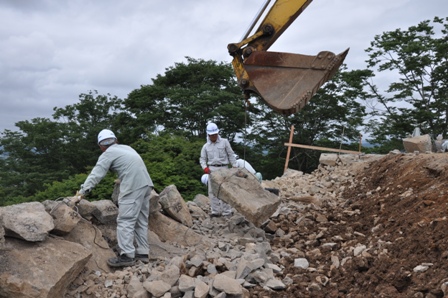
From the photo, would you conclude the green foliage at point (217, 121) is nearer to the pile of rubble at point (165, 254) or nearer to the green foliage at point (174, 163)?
the green foliage at point (174, 163)

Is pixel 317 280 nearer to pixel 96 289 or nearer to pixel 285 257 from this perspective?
pixel 285 257

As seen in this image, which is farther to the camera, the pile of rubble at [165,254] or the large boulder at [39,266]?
the pile of rubble at [165,254]

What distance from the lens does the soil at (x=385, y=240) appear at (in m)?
4.41

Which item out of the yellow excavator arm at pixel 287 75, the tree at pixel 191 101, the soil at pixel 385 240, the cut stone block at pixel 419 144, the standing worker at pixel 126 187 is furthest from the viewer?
the tree at pixel 191 101

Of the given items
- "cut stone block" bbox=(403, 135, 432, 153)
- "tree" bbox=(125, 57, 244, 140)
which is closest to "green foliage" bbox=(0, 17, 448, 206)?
"tree" bbox=(125, 57, 244, 140)

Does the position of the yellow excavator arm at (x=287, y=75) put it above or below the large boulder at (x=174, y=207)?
above

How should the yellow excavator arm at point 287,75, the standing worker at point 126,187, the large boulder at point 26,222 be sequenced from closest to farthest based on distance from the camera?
the large boulder at point 26,222 → the standing worker at point 126,187 → the yellow excavator arm at point 287,75

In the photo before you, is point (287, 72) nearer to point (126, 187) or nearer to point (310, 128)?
point (126, 187)

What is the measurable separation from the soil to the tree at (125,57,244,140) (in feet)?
42.8

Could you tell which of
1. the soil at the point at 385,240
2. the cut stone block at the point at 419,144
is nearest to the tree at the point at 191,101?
the cut stone block at the point at 419,144

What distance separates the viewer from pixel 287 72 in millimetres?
6090

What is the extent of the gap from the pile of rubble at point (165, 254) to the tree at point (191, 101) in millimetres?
14372

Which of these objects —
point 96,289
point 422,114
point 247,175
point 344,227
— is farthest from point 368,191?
point 422,114

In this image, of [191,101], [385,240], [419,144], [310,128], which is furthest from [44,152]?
[385,240]
